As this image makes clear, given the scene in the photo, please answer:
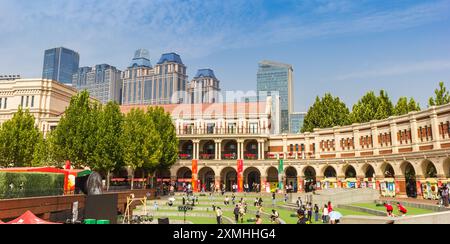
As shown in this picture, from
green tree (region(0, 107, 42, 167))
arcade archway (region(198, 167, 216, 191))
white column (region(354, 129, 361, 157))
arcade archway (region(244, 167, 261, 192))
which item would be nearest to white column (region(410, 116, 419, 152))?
white column (region(354, 129, 361, 157))

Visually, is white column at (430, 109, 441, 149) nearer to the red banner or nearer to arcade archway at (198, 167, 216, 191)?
the red banner

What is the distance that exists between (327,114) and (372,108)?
9.44 m

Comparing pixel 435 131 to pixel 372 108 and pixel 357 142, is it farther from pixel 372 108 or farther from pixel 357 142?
pixel 372 108

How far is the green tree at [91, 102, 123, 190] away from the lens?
4394 cm

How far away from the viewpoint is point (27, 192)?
2584 centimetres

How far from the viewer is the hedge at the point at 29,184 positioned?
23.9 meters

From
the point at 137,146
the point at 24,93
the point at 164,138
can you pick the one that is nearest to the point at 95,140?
the point at 137,146

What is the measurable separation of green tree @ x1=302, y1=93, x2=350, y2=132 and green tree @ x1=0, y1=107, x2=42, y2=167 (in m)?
52.4

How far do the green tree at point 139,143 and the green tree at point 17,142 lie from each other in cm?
1183

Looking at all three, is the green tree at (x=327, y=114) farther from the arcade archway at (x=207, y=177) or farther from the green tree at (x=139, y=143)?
the green tree at (x=139, y=143)

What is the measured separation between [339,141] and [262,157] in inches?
649

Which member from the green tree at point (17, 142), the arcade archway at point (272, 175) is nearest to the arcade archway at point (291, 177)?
the arcade archway at point (272, 175)

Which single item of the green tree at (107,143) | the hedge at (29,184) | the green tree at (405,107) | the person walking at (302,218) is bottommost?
the person walking at (302,218)
